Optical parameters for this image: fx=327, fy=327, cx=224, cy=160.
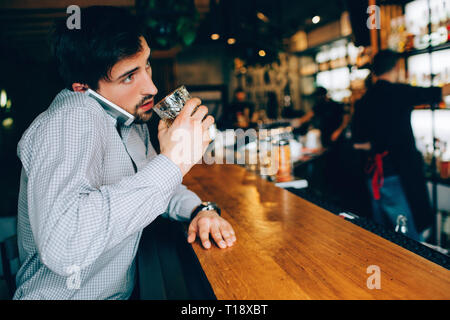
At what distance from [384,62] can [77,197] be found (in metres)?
2.66

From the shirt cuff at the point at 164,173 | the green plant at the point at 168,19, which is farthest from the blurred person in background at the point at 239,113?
the shirt cuff at the point at 164,173

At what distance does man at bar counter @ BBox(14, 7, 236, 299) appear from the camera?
2.45ft

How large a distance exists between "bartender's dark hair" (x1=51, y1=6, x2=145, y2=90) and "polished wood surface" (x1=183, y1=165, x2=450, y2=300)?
2.11ft

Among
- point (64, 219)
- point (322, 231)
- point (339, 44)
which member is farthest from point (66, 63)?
point (339, 44)

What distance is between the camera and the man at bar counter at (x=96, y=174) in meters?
0.75

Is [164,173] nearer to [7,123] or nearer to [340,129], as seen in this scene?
[7,123]

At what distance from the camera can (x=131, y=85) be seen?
1060 mm

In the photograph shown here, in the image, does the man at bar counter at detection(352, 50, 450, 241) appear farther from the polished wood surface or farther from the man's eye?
the man's eye

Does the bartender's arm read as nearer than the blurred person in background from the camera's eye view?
Yes

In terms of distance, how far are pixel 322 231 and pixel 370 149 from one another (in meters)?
1.98

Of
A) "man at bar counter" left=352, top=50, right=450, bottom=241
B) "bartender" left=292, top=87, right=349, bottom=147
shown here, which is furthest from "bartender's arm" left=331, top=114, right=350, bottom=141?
"man at bar counter" left=352, top=50, right=450, bottom=241
